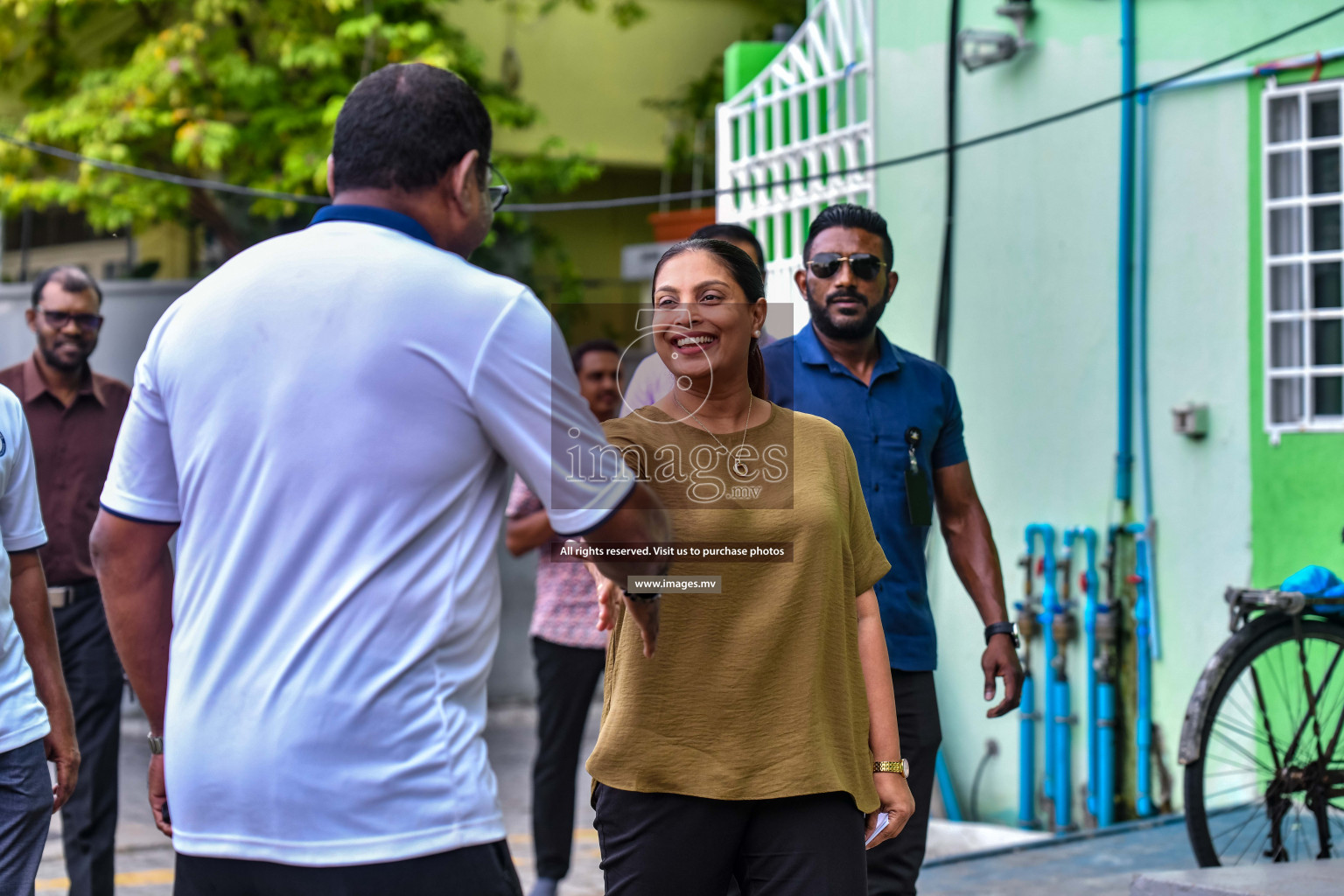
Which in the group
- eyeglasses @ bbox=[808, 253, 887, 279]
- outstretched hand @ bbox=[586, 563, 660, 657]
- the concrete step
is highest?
eyeglasses @ bbox=[808, 253, 887, 279]

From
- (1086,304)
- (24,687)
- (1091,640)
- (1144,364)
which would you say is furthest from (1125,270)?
(24,687)

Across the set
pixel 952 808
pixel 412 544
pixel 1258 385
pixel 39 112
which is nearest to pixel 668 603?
pixel 412 544

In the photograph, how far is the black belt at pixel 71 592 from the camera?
5061 mm

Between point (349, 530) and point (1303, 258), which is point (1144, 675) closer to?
point (1303, 258)

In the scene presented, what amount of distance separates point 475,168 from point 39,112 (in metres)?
11.2

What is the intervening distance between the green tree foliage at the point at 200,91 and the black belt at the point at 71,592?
6665 millimetres

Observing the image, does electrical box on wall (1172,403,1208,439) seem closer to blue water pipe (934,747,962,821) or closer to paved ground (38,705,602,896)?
blue water pipe (934,747,962,821)

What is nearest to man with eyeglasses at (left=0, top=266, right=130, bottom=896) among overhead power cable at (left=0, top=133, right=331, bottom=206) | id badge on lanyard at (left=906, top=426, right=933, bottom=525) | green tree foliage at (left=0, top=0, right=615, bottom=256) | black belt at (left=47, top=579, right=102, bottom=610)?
black belt at (left=47, top=579, right=102, bottom=610)

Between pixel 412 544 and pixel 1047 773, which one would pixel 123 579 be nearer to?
pixel 412 544

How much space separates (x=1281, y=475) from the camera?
567 cm

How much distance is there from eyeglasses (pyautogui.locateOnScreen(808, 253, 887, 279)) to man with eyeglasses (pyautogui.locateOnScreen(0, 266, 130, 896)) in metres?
2.73

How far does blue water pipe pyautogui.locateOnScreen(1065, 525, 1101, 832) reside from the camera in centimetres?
612

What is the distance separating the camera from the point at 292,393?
6.24 feet

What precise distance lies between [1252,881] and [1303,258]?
8.65 ft
